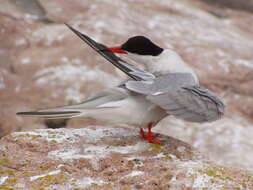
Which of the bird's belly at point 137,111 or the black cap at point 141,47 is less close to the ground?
the black cap at point 141,47

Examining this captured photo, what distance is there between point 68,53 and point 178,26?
288 cm

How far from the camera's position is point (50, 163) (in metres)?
4.12

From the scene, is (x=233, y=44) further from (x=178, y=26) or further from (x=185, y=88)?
(x=185, y=88)

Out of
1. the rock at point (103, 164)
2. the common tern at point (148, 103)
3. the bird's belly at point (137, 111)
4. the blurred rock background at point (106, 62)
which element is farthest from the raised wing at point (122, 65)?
the blurred rock background at point (106, 62)

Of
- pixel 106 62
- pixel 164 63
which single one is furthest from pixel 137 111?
pixel 106 62

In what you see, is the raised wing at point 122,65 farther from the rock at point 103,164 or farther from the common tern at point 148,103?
the rock at point 103,164

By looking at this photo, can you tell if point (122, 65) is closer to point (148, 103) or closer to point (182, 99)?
point (148, 103)

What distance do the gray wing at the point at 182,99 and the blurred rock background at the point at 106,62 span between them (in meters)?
3.11

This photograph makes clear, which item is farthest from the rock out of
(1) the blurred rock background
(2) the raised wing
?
(1) the blurred rock background

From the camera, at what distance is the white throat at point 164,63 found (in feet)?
16.3

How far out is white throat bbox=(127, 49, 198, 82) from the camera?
16.3 ft

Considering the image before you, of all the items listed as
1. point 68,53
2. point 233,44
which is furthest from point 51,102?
point 233,44

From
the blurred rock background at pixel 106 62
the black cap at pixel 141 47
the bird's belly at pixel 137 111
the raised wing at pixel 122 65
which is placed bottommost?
the blurred rock background at pixel 106 62

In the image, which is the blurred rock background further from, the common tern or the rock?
the common tern
